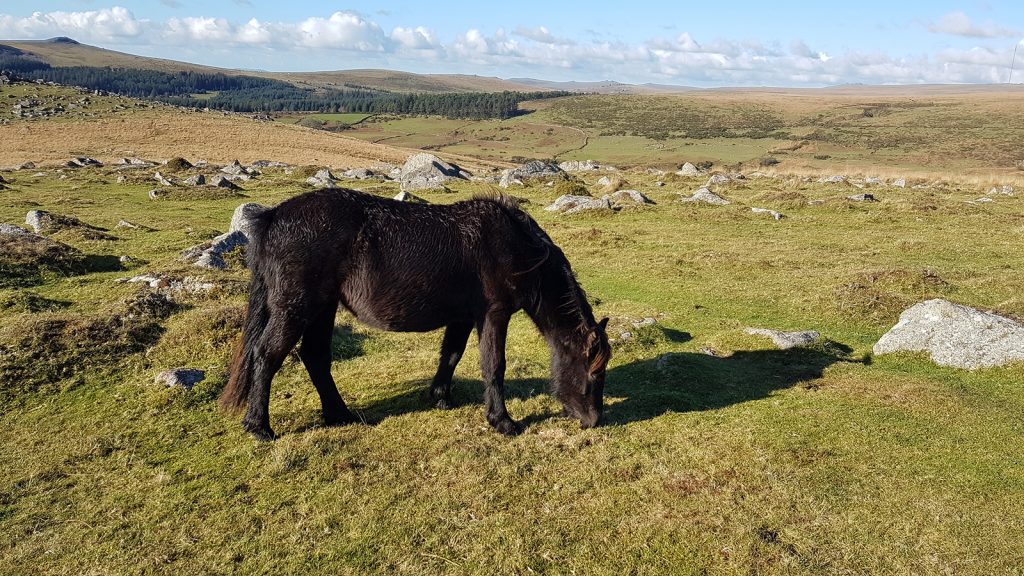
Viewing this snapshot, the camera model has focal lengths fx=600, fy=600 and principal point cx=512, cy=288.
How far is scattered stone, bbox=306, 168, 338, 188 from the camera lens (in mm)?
40812

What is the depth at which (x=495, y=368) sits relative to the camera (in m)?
7.65

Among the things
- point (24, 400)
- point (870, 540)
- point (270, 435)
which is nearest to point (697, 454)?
point (870, 540)

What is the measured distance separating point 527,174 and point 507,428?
40266mm

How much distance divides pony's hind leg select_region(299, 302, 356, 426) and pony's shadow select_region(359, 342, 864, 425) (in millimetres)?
452

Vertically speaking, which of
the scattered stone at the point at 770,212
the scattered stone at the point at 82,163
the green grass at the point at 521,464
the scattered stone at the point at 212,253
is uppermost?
the scattered stone at the point at 82,163

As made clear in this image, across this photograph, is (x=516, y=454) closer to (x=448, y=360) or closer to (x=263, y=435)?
(x=448, y=360)

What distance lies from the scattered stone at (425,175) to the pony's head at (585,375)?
2942 centimetres

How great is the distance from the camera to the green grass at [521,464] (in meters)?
5.41

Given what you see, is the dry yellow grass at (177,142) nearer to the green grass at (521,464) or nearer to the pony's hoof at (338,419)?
the green grass at (521,464)

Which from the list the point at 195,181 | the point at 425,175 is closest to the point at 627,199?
the point at 425,175

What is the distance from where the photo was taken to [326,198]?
7293 mm

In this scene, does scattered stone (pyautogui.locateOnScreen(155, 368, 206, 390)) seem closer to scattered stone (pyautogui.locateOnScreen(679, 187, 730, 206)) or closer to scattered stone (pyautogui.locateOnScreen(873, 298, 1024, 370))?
scattered stone (pyautogui.locateOnScreen(873, 298, 1024, 370))

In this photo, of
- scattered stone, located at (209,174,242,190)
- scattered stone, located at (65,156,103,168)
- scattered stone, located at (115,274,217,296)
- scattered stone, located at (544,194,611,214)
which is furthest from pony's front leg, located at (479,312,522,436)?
scattered stone, located at (65,156,103,168)

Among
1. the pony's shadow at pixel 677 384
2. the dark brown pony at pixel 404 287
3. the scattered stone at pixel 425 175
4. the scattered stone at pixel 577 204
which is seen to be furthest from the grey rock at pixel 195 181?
the dark brown pony at pixel 404 287
